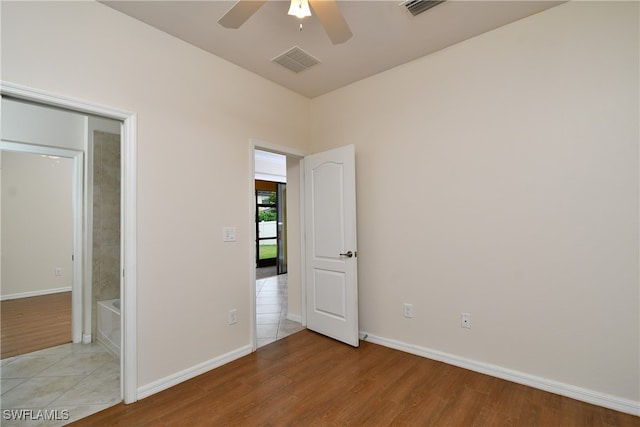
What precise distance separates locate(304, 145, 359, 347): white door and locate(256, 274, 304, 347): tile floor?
35 cm

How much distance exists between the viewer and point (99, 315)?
321 cm

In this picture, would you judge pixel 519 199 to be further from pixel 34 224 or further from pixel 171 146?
pixel 34 224

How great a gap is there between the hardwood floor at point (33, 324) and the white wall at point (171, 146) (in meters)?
1.89

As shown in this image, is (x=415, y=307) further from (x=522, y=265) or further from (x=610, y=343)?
(x=610, y=343)

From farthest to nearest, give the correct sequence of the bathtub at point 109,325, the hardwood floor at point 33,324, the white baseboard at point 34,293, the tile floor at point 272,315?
the white baseboard at point 34,293 → the tile floor at point 272,315 → the hardwood floor at point 33,324 → the bathtub at point 109,325

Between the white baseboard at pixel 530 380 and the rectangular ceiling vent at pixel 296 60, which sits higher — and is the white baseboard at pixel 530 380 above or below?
below

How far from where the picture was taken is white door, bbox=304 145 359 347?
10.0 ft

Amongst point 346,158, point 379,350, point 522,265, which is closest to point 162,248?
point 346,158

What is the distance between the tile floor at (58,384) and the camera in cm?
197

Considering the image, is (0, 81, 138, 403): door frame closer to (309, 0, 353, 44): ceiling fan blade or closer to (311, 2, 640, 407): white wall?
(309, 0, 353, 44): ceiling fan blade

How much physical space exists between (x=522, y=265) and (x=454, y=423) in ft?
4.23

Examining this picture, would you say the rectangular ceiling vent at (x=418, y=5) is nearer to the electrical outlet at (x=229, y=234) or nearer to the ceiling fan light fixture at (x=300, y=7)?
the ceiling fan light fixture at (x=300, y=7)

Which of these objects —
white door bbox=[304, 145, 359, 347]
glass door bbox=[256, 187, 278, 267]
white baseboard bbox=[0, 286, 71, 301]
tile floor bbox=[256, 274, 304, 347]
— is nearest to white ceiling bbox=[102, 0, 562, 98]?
white door bbox=[304, 145, 359, 347]

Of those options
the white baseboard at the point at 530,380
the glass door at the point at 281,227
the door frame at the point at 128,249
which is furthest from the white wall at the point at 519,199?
the glass door at the point at 281,227
